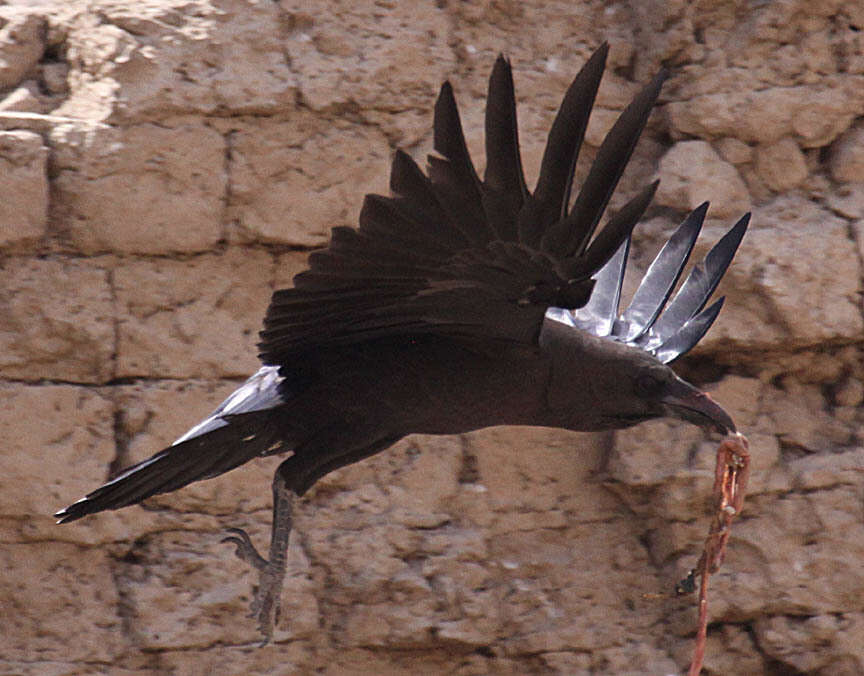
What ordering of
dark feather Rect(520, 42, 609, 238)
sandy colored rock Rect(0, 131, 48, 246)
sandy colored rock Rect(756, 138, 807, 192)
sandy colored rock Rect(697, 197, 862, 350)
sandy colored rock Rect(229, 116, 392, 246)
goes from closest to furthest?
dark feather Rect(520, 42, 609, 238) < sandy colored rock Rect(0, 131, 48, 246) < sandy colored rock Rect(229, 116, 392, 246) < sandy colored rock Rect(697, 197, 862, 350) < sandy colored rock Rect(756, 138, 807, 192)

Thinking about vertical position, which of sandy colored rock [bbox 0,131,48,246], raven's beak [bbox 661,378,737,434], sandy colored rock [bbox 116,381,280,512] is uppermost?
raven's beak [bbox 661,378,737,434]

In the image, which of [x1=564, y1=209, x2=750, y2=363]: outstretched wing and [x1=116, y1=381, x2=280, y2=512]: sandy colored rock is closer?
[x1=564, y1=209, x2=750, y2=363]: outstretched wing

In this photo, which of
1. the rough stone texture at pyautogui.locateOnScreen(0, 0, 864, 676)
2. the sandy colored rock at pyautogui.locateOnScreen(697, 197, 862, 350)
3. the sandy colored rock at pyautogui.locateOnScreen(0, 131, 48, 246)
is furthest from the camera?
the sandy colored rock at pyautogui.locateOnScreen(697, 197, 862, 350)

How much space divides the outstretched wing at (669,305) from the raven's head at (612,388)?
0.33m

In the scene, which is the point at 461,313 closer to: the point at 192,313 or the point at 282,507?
the point at 282,507

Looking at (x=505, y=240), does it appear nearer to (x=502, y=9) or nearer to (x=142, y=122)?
(x=142, y=122)

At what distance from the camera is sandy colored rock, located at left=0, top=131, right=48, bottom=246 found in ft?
12.2

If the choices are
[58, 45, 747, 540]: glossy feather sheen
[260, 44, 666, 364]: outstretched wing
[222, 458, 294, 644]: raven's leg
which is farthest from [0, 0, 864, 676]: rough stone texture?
[260, 44, 666, 364]: outstretched wing

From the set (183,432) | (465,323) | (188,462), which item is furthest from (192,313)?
(465,323)

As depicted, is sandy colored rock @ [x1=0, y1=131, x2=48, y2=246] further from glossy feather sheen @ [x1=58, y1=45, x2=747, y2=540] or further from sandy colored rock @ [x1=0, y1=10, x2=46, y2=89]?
glossy feather sheen @ [x1=58, y1=45, x2=747, y2=540]

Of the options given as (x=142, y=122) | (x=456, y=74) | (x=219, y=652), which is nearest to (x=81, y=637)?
(x=219, y=652)

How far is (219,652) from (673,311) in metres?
1.73

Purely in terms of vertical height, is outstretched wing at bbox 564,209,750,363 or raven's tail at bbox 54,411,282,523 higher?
outstretched wing at bbox 564,209,750,363

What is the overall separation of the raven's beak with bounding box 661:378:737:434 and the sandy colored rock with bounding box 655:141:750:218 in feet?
5.11
